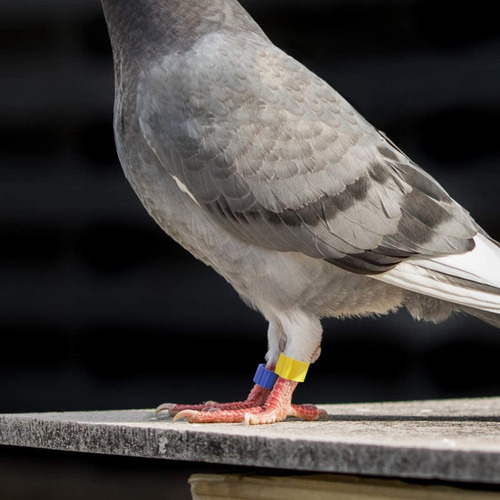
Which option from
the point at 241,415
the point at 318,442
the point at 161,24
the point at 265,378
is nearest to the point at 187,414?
the point at 241,415

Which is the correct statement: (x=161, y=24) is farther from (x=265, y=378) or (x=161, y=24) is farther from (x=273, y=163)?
(x=265, y=378)

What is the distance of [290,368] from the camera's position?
7.90ft

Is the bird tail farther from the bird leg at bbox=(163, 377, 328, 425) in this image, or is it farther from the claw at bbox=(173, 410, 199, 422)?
the claw at bbox=(173, 410, 199, 422)

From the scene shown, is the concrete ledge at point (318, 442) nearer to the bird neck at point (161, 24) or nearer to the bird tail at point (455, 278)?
the bird tail at point (455, 278)

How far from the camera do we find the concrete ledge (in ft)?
5.01

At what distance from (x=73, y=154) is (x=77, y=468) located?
1524 mm

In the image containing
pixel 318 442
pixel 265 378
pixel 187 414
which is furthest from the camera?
pixel 265 378

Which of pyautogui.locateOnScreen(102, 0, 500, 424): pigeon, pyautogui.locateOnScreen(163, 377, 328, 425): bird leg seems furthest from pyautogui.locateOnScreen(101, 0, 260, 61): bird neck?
pyautogui.locateOnScreen(163, 377, 328, 425): bird leg

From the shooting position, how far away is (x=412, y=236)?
96.0 inches

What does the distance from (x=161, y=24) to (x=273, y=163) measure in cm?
49

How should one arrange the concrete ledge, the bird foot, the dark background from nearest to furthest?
the concrete ledge → the bird foot → the dark background

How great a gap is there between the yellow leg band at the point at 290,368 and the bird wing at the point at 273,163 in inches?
10.8

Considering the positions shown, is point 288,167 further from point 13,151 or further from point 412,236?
point 13,151

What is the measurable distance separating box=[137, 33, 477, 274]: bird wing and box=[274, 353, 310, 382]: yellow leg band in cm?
27
